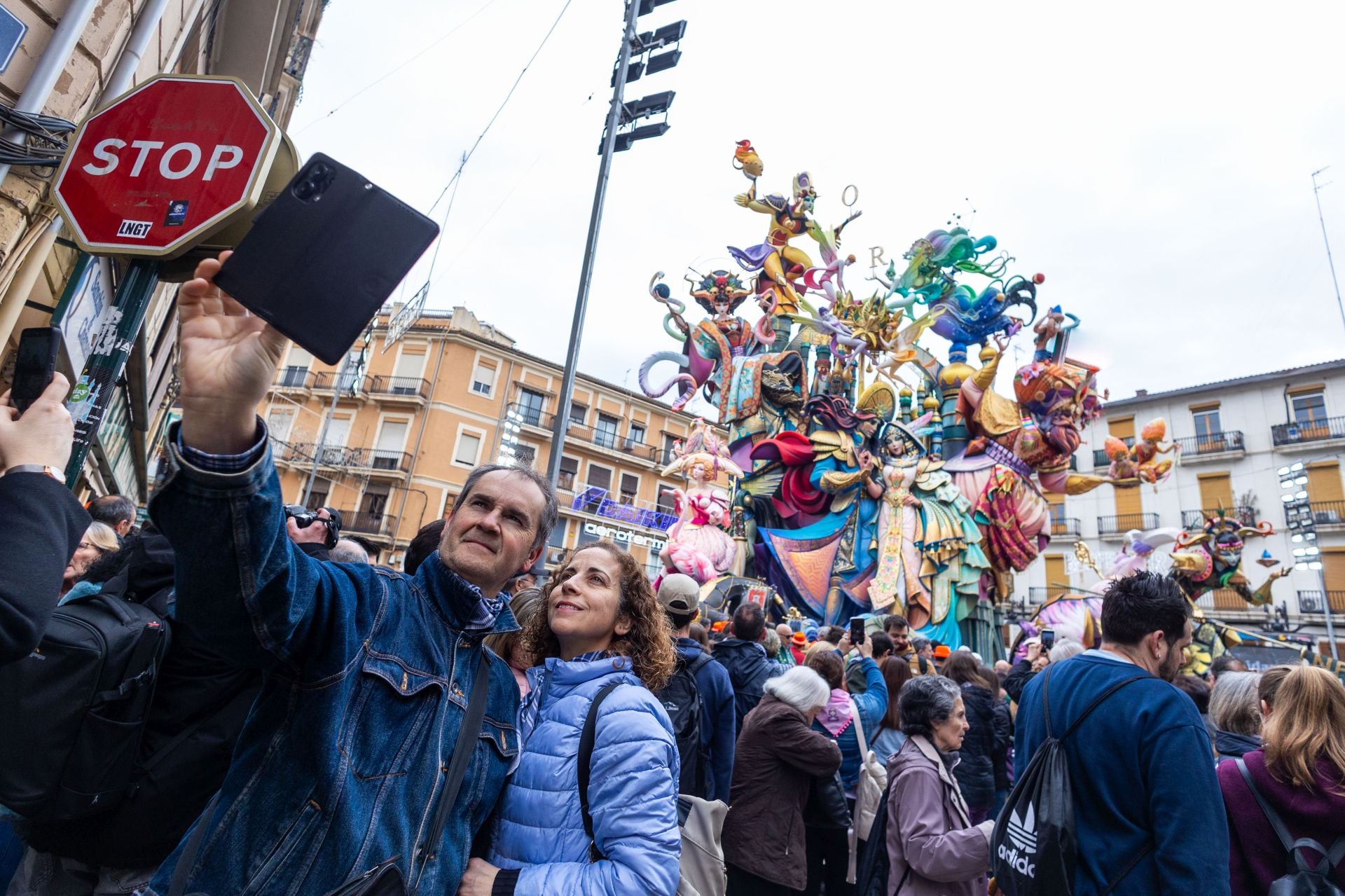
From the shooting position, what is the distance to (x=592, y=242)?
25.2 ft

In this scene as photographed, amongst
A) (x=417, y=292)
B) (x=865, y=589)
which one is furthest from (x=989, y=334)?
(x=417, y=292)

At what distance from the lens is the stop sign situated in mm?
2748

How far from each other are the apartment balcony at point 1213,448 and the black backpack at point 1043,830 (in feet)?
105

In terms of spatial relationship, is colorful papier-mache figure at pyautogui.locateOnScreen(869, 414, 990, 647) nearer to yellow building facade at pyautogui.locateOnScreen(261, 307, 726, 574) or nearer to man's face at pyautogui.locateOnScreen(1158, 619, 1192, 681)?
yellow building facade at pyautogui.locateOnScreen(261, 307, 726, 574)

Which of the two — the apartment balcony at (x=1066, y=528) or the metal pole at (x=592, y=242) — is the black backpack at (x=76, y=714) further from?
the apartment balcony at (x=1066, y=528)

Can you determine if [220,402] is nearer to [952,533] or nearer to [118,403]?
[118,403]

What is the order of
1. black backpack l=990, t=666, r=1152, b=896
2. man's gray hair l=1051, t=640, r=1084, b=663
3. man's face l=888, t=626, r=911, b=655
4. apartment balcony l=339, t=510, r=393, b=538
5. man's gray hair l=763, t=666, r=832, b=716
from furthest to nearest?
1. apartment balcony l=339, t=510, r=393, b=538
2. man's face l=888, t=626, r=911, b=655
3. man's gray hair l=1051, t=640, r=1084, b=663
4. man's gray hair l=763, t=666, r=832, b=716
5. black backpack l=990, t=666, r=1152, b=896

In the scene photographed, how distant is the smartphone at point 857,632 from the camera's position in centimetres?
977

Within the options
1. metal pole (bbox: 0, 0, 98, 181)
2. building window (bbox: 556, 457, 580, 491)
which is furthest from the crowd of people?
building window (bbox: 556, 457, 580, 491)

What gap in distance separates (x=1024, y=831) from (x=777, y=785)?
1.40 metres

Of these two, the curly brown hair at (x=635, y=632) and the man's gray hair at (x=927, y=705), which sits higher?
the curly brown hair at (x=635, y=632)

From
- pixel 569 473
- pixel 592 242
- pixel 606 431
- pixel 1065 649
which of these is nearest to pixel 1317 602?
pixel 606 431

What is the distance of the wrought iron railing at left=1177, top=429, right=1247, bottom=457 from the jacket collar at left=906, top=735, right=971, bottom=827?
104 ft

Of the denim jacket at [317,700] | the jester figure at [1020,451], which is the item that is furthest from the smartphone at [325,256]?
the jester figure at [1020,451]
